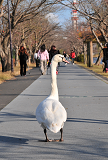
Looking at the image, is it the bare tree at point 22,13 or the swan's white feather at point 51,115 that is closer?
the swan's white feather at point 51,115

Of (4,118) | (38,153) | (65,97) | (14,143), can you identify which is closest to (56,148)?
(38,153)

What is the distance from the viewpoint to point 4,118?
7.39 m

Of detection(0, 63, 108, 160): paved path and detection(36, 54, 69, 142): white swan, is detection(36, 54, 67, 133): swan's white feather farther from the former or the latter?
detection(0, 63, 108, 160): paved path

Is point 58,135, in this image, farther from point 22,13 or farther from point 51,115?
point 22,13

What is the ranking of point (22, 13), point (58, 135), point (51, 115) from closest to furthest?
1. point (51, 115)
2. point (58, 135)
3. point (22, 13)

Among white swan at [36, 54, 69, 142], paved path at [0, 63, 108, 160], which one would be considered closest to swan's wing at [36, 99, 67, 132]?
white swan at [36, 54, 69, 142]

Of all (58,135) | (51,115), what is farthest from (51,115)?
(58,135)

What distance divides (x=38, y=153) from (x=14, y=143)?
0.73 m

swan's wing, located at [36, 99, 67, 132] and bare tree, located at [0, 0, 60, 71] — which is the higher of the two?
bare tree, located at [0, 0, 60, 71]

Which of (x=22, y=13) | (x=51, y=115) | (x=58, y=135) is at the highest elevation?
(x=22, y=13)

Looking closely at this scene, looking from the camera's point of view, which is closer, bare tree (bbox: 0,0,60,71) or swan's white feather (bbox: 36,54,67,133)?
→ swan's white feather (bbox: 36,54,67,133)

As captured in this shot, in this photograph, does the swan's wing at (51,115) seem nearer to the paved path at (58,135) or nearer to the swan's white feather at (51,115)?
the swan's white feather at (51,115)

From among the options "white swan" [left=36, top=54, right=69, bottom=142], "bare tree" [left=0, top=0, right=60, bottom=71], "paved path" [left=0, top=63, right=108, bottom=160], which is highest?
"bare tree" [left=0, top=0, right=60, bottom=71]

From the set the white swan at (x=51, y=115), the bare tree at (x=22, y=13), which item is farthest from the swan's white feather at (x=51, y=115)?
the bare tree at (x=22, y=13)
